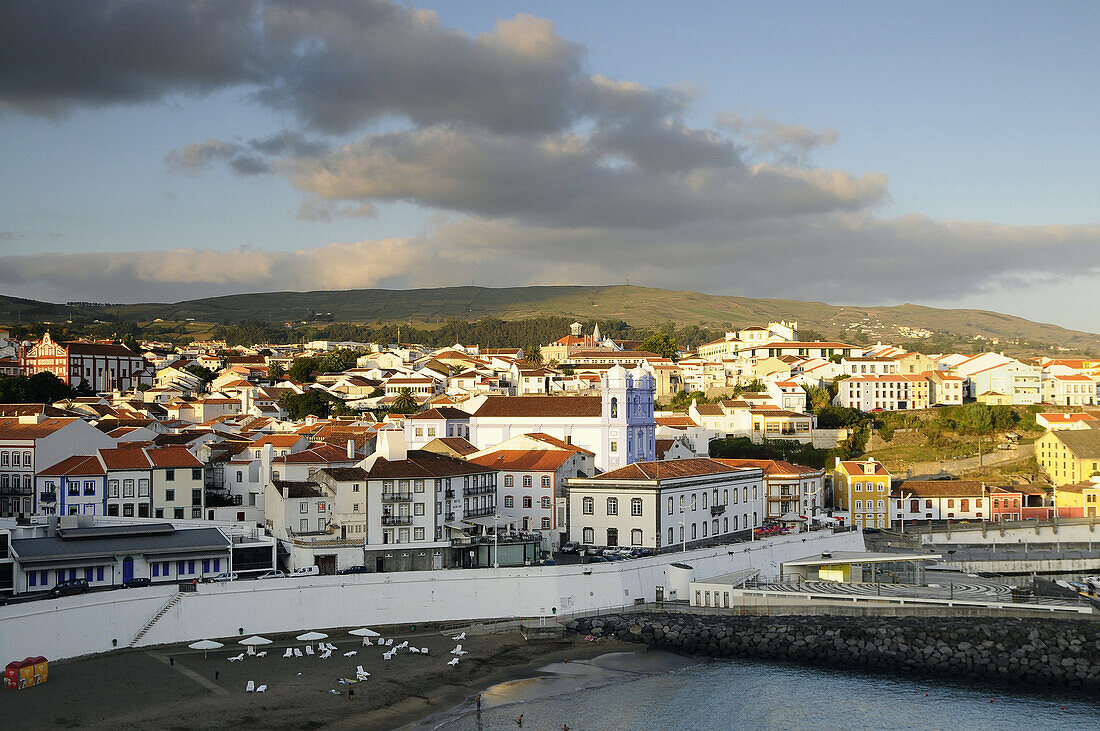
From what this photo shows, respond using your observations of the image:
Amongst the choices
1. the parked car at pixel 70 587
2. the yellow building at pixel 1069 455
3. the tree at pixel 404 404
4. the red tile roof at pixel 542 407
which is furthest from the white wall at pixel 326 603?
the tree at pixel 404 404

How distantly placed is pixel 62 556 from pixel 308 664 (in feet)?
32.6

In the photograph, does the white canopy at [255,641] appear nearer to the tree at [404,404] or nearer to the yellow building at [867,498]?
the yellow building at [867,498]

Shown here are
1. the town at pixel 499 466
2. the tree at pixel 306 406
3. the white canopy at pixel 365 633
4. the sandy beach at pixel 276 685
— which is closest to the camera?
the sandy beach at pixel 276 685

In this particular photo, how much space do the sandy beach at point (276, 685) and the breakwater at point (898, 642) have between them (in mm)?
2177

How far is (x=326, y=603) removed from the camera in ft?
120

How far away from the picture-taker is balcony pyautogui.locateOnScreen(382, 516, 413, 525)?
44.2m

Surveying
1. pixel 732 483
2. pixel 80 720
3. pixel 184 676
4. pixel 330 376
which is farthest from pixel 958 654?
pixel 330 376

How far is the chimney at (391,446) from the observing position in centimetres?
4678

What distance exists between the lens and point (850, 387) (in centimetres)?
9275

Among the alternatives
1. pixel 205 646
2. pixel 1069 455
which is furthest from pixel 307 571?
pixel 1069 455

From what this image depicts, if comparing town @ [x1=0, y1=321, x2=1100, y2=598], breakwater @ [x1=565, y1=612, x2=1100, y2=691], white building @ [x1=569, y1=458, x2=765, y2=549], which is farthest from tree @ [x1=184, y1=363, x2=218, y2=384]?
breakwater @ [x1=565, y1=612, x2=1100, y2=691]

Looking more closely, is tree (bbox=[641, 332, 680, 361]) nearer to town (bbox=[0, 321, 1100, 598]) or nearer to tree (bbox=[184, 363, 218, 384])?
town (bbox=[0, 321, 1100, 598])

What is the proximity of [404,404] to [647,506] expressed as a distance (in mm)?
47371

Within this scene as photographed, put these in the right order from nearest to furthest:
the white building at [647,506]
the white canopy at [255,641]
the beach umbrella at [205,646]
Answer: the beach umbrella at [205,646] < the white canopy at [255,641] < the white building at [647,506]
